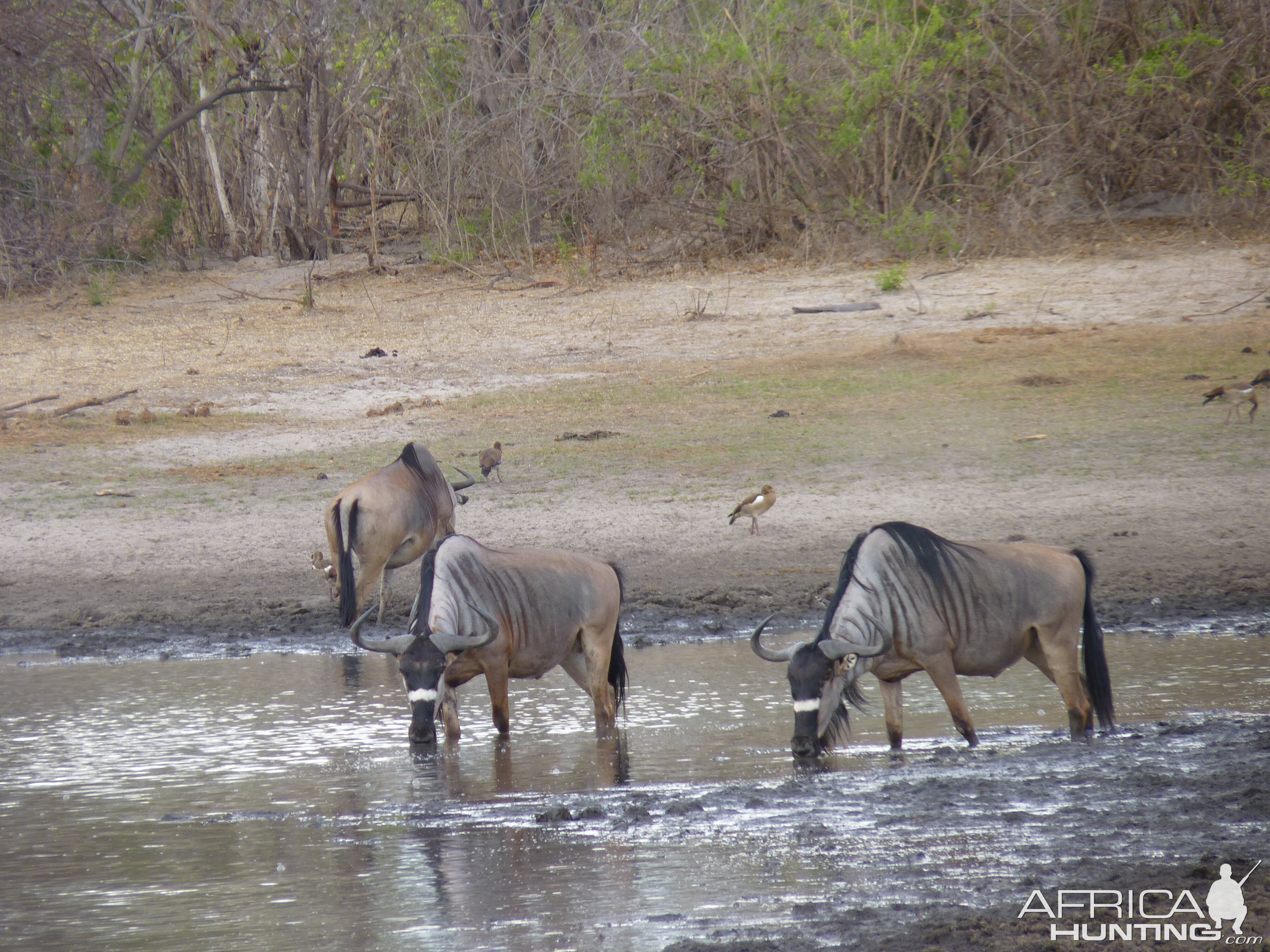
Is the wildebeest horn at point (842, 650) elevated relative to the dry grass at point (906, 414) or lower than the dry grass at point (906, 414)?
lower

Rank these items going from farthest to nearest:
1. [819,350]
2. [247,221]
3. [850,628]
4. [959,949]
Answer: [247,221] → [819,350] → [850,628] → [959,949]

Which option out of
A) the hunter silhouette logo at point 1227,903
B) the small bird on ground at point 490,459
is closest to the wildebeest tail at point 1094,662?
the hunter silhouette logo at point 1227,903

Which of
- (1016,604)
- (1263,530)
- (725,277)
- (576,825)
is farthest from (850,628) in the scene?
(725,277)

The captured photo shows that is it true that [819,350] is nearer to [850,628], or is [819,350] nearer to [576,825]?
[850,628]

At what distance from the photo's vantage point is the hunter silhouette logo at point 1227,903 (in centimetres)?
358

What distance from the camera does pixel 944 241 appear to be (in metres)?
15.7

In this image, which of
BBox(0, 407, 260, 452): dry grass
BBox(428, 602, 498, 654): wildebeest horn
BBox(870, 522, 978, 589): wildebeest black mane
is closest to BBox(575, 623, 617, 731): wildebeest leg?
BBox(428, 602, 498, 654): wildebeest horn

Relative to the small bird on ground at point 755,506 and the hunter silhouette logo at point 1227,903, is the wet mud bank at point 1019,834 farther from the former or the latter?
the small bird on ground at point 755,506

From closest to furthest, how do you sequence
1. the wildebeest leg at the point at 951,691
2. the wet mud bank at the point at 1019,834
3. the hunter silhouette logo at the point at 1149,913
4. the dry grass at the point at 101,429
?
1. the hunter silhouette logo at the point at 1149,913
2. the wet mud bank at the point at 1019,834
3. the wildebeest leg at the point at 951,691
4. the dry grass at the point at 101,429

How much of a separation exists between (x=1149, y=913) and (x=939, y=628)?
6.95ft

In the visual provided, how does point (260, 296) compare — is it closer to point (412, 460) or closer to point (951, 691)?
point (412, 460)

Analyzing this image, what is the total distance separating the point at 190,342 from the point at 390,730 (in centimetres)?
958

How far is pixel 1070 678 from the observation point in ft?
19.5

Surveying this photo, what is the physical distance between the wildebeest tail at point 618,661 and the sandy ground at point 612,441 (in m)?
1.70
